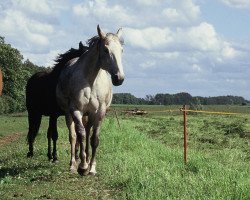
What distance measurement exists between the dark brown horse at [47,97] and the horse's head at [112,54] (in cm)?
222

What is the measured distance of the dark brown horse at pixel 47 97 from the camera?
12.2 m

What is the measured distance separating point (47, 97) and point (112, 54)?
412 cm

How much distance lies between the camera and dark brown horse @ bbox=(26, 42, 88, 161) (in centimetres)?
1222

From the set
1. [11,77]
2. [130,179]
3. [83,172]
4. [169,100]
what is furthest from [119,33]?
[169,100]

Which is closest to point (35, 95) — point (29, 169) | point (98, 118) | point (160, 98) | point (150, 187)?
point (29, 169)

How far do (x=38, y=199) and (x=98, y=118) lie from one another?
271cm

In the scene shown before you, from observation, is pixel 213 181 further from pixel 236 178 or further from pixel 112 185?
pixel 112 185

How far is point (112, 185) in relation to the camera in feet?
29.8

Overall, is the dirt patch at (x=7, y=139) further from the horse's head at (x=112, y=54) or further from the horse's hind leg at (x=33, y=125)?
the horse's head at (x=112, y=54)

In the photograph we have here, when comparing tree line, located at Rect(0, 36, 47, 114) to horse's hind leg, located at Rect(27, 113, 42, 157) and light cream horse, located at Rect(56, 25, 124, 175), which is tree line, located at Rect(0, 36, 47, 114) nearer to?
horse's hind leg, located at Rect(27, 113, 42, 157)

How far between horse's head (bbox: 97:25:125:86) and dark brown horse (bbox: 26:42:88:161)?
2.22 metres

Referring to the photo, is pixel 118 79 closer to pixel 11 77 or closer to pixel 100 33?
pixel 100 33

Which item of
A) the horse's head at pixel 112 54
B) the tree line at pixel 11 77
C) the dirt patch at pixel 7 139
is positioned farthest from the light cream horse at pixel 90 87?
the tree line at pixel 11 77

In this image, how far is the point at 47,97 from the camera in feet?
42.2
